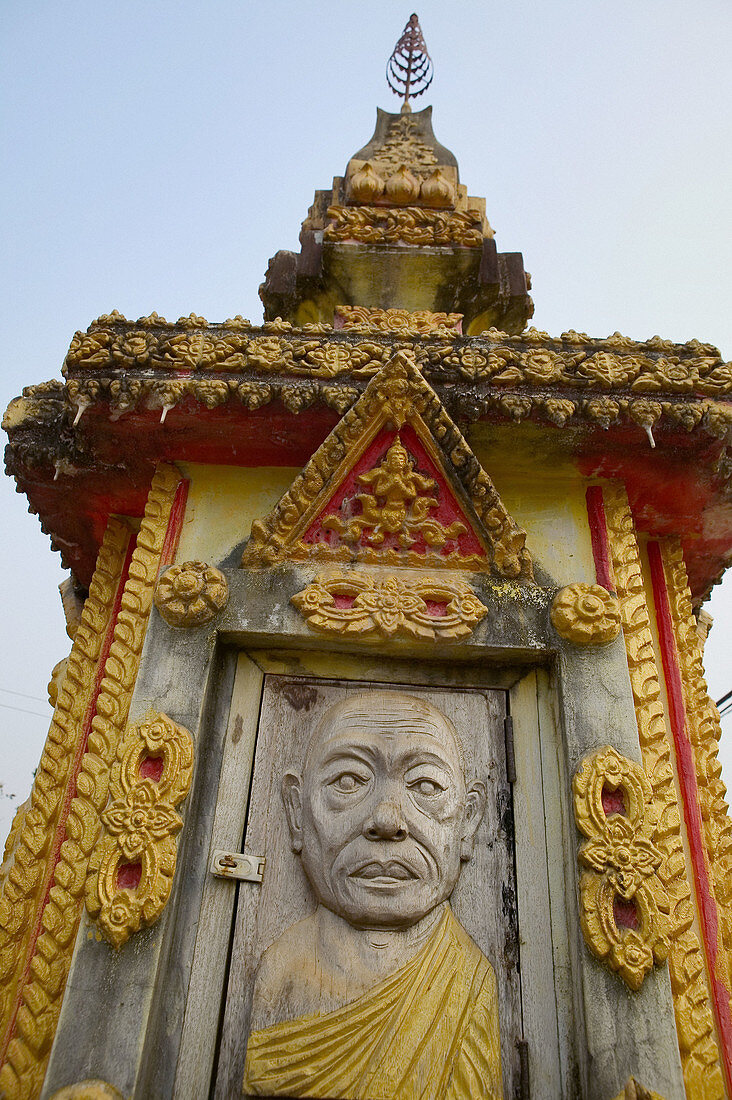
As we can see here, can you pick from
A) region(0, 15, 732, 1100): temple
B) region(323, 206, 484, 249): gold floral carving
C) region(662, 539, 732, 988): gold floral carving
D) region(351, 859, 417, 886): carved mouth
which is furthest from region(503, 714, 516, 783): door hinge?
region(323, 206, 484, 249): gold floral carving

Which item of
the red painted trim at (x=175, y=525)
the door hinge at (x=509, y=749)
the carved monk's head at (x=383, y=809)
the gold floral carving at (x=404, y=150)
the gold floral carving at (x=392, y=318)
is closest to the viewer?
the carved monk's head at (x=383, y=809)

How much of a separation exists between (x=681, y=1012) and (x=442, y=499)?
2.30 meters

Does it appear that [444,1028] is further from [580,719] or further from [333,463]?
[333,463]

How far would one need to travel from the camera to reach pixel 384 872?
3049 millimetres

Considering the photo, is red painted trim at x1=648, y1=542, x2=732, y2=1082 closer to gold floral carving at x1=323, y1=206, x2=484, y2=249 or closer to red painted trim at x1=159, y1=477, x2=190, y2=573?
red painted trim at x1=159, y1=477, x2=190, y2=573

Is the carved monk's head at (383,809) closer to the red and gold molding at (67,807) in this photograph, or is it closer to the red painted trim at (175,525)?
the red and gold molding at (67,807)


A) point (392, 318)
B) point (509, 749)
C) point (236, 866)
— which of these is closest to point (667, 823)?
point (509, 749)

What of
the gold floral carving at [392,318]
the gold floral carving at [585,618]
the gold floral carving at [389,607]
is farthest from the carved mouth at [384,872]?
the gold floral carving at [392,318]

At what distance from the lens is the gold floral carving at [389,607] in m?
3.38

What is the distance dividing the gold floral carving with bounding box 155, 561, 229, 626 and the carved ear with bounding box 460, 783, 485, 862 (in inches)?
54.9

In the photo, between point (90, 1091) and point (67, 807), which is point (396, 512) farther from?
point (90, 1091)

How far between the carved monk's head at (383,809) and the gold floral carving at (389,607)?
1.09 feet

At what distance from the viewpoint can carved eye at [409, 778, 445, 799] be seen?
324cm

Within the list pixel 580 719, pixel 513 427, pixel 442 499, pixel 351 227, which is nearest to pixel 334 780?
pixel 580 719
